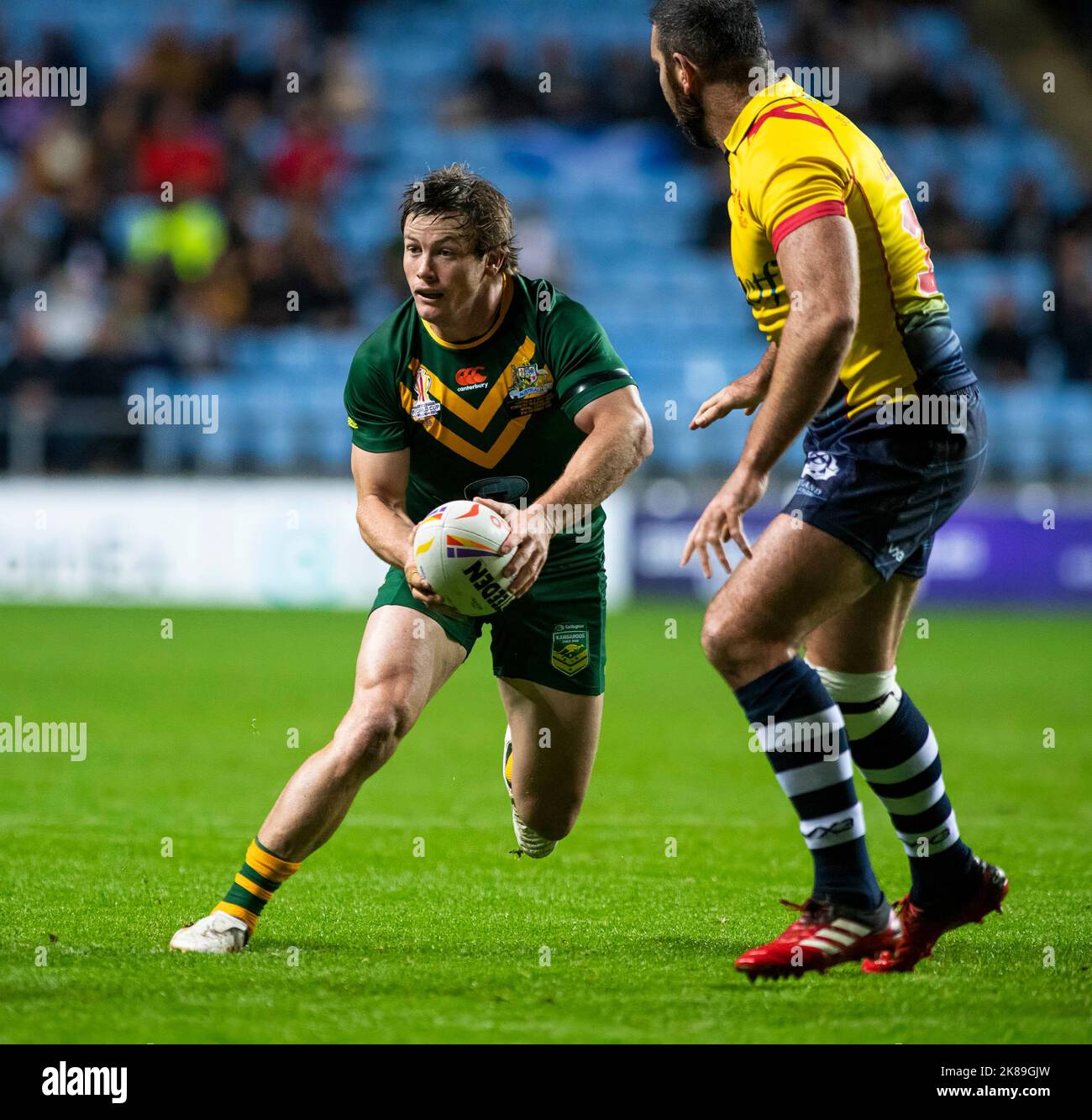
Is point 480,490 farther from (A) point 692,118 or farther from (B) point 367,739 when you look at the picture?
(A) point 692,118

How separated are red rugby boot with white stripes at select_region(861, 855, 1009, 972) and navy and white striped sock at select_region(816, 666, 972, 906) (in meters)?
0.04

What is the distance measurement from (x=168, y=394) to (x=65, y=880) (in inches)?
450

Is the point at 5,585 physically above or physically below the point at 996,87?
below

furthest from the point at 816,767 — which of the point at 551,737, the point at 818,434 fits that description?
the point at 551,737

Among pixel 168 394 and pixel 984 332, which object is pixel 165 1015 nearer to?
pixel 168 394

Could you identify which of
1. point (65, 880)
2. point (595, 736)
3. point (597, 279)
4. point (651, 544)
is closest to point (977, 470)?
point (595, 736)

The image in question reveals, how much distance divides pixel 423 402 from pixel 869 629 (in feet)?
5.27

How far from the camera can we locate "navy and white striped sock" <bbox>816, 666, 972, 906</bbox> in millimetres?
4891

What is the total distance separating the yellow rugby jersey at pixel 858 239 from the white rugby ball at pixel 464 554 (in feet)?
3.28

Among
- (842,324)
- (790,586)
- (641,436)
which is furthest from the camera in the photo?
(641,436)

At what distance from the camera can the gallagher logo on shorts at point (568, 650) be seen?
18.4ft

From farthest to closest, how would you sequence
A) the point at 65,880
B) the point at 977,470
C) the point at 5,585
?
1. the point at 5,585
2. the point at 65,880
3. the point at 977,470

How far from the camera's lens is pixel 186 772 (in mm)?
8219

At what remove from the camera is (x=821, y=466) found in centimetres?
461
